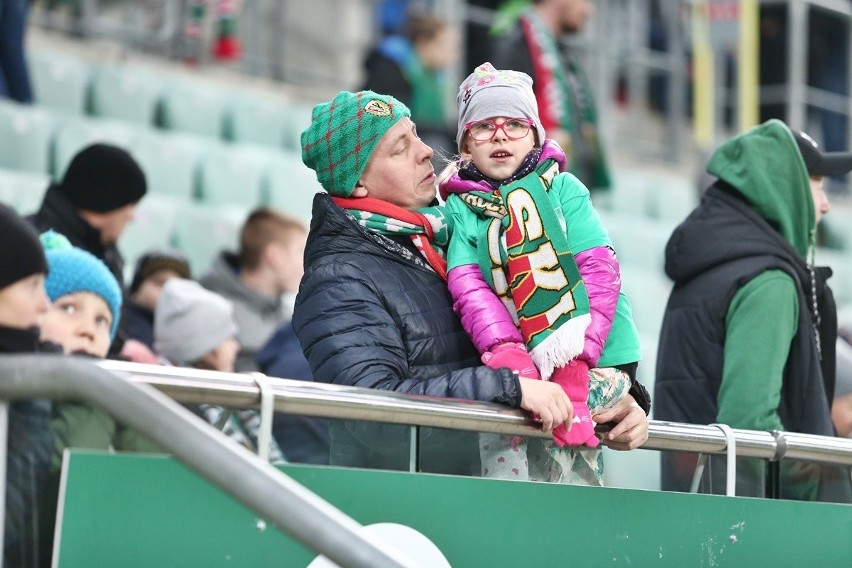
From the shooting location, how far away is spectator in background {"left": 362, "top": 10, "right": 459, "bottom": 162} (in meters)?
7.64

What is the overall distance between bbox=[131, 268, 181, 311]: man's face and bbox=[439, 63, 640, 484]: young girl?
2359 millimetres

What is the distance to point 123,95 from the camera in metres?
7.85

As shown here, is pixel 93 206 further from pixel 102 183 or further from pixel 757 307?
pixel 757 307

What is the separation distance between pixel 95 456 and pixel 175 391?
0.17 meters

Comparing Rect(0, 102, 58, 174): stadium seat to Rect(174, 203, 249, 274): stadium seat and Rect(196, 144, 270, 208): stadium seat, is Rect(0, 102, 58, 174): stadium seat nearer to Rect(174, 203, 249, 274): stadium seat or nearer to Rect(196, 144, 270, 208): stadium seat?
Rect(174, 203, 249, 274): stadium seat

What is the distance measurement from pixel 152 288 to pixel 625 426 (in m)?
2.72

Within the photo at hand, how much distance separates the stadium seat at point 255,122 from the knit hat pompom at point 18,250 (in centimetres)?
548

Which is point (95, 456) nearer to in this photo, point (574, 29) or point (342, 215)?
point (342, 215)

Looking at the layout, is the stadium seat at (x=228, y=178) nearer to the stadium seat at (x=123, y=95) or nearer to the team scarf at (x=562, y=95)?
the stadium seat at (x=123, y=95)

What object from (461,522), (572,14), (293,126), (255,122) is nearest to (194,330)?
(461,522)

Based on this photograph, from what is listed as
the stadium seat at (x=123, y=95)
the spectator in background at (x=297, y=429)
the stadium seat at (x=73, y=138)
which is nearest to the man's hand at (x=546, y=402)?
the spectator in background at (x=297, y=429)

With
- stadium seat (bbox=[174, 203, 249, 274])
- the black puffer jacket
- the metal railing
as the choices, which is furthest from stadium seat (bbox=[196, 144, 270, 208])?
the metal railing

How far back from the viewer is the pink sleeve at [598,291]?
3.07m

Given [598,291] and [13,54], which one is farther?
[13,54]
